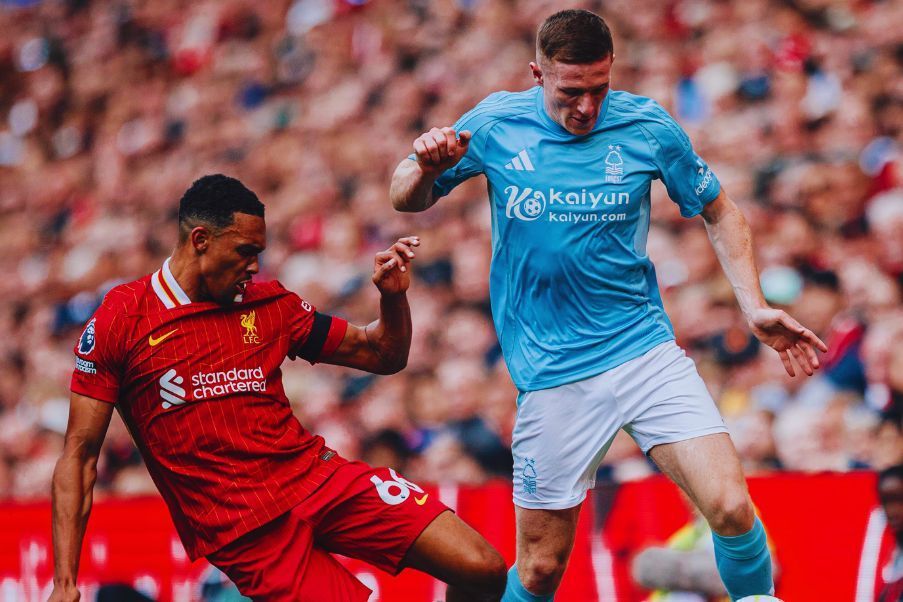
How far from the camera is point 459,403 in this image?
25.5 feet

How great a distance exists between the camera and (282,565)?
4.33 meters

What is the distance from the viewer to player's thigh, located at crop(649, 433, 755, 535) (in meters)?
3.96

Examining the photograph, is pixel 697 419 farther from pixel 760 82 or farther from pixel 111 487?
pixel 111 487

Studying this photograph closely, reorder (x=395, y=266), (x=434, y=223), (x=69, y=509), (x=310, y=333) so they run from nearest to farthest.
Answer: (x=69, y=509), (x=395, y=266), (x=310, y=333), (x=434, y=223)

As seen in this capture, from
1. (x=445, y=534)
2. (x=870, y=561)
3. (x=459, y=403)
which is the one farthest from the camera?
(x=459, y=403)

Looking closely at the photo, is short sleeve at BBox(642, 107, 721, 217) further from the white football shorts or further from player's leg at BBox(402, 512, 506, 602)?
player's leg at BBox(402, 512, 506, 602)

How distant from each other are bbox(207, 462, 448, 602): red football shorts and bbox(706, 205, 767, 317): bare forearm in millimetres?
1354

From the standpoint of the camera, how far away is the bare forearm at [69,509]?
13.7 ft

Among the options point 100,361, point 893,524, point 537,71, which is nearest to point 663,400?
point 537,71

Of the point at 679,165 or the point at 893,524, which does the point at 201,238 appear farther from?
the point at 893,524

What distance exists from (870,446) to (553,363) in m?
2.63

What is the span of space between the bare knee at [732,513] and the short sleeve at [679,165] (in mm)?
1038

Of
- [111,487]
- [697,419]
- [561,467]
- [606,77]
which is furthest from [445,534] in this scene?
[111,487]

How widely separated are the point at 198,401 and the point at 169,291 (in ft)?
1.40
